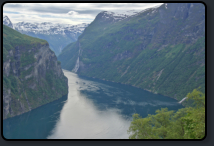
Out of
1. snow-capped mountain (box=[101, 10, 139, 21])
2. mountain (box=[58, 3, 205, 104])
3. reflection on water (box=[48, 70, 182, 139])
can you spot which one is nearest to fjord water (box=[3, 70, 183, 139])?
reflection on water (box=[48, 70, 182, 139])

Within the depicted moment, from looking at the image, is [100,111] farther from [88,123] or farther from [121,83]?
[121,83]

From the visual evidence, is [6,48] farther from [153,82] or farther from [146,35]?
[146,35]

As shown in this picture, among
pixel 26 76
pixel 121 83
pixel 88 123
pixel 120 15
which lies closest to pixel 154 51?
pixel 121 83

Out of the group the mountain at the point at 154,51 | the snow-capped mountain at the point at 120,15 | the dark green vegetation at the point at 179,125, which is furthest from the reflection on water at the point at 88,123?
the snow-capped mountain at the point at 120,15

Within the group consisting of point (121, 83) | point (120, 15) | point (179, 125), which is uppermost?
point (120, 15)

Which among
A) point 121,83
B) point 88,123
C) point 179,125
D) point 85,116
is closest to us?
point 179,125

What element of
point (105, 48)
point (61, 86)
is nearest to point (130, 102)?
point (61, 86)
